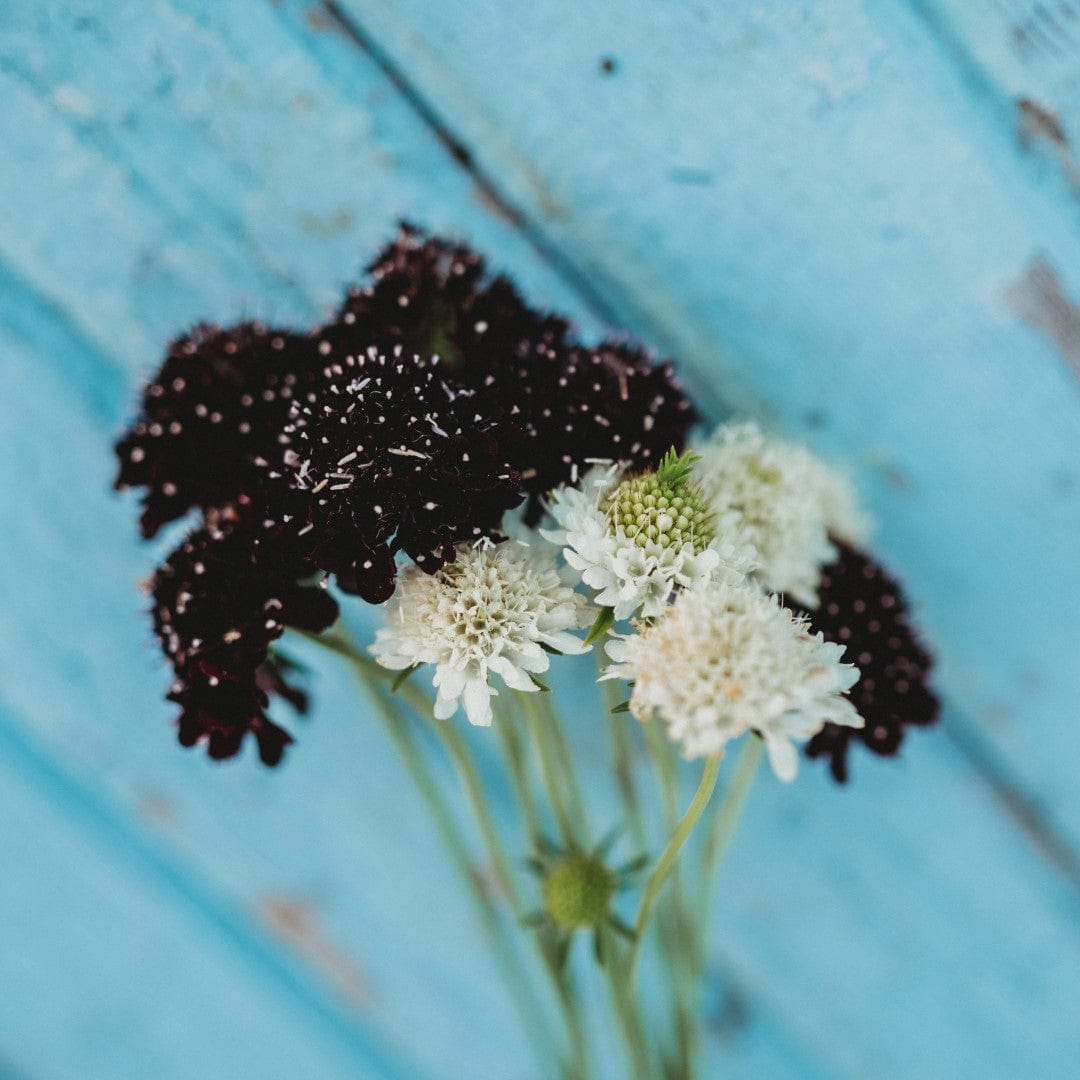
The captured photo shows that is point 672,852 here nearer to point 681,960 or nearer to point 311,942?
point 681,960

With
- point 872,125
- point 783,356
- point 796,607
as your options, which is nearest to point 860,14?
point 872,125

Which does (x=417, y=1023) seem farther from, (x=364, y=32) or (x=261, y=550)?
(x=364, y=32)

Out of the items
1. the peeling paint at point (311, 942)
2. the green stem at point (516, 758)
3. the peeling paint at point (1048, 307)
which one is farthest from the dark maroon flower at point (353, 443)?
the peeling paint at point (311, 942)

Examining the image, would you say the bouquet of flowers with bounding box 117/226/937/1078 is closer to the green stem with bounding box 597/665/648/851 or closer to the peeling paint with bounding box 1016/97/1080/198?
the green stem with bounding box 597/665/648/851

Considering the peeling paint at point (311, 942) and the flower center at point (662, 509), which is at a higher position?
the flower center at point (662, 509)

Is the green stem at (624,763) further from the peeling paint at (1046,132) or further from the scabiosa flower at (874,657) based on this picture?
the peeling paint at (1046,132)

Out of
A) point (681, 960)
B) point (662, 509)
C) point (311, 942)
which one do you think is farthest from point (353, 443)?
point (311, 942)

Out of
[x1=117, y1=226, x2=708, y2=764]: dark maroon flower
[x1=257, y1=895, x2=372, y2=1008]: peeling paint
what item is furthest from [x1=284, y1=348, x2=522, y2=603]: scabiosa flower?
[x1=257, y1=895, x2=372, y2=1008]: peeling paint
